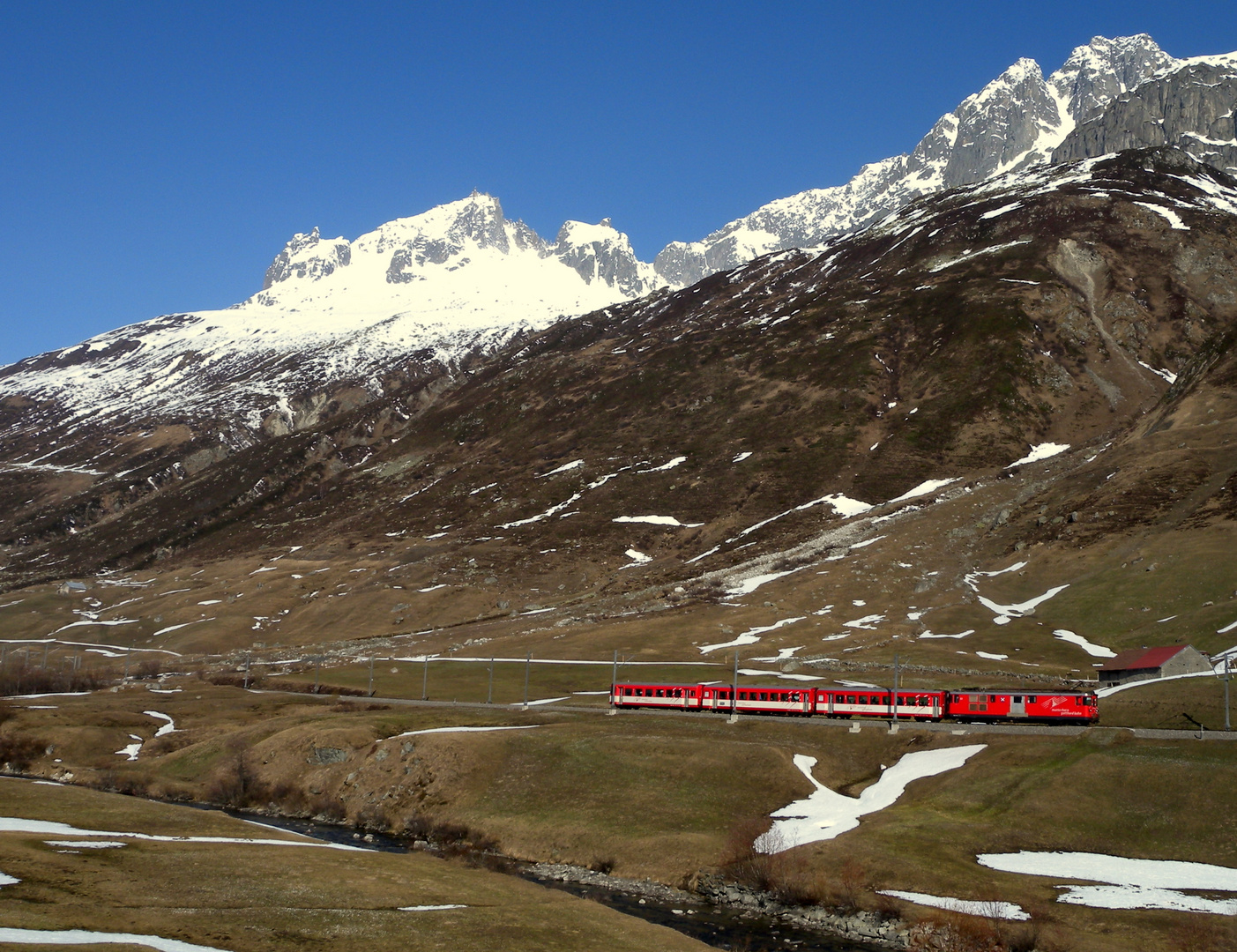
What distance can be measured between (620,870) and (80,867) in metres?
33.3

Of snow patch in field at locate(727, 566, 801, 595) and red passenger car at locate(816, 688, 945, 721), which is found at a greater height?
Result: snow patch in field at locate(727, 566, 801, 595)

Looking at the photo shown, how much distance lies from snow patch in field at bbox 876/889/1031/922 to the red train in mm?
38683

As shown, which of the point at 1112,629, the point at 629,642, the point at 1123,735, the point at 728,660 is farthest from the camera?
the point at 629,642

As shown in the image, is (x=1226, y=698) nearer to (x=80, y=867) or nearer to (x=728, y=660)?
(x=728, y=660)

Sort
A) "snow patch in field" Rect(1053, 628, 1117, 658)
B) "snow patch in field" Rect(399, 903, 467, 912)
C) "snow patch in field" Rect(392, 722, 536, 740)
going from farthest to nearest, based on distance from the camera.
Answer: "snow patch in field" Rect(1053, 628, 1117, 658), "snow patch in field" Rect(392, 722, 536, 740), "snow patch in field" Rect(399, 903, 467, 912)

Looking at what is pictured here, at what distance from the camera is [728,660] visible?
5728 inches

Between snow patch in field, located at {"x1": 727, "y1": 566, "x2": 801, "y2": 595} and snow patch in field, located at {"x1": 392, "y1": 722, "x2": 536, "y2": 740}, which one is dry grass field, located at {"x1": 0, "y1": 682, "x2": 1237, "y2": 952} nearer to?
snow patch in field, located at {"x1": 392, "y1": 722, "x2": 536, "y2": 740}

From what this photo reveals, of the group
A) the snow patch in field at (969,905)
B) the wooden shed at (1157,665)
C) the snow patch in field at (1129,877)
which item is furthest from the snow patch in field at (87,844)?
the wooden shed at (1157,665)

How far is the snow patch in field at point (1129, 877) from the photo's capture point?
52531 millimetres

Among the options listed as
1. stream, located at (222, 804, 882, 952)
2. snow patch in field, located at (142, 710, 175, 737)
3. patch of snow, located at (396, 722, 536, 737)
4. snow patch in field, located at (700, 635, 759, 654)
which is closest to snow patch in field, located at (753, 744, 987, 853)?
stream, located at (222, 804, 882, 952)

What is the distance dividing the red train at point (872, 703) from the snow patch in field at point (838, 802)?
369 inches

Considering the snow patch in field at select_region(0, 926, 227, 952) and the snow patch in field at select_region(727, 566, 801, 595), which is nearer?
the snow patch in field at select_region(0, 926, 227, 952)

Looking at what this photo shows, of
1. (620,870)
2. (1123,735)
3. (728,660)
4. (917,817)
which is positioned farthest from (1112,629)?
(620,870)

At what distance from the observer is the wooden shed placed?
10356 cm
